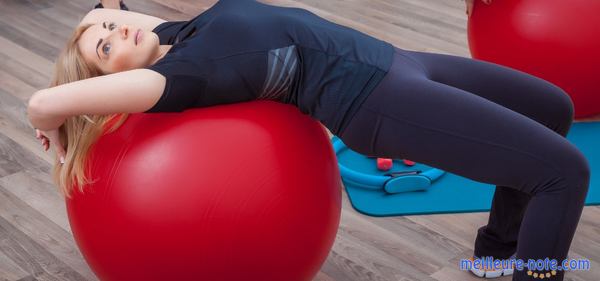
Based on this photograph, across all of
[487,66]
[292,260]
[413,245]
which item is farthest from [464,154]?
[413,245]

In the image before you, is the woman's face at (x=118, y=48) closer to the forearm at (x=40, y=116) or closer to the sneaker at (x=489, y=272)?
the forearm at (x=40, y=116)

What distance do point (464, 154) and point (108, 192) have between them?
2.67 ft

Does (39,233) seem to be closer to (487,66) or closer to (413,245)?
(413,245)

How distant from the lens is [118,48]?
1833 millimetres

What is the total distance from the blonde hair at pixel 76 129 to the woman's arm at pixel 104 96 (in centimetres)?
12

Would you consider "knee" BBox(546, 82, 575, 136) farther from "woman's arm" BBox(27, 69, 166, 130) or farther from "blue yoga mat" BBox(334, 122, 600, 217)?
"woman's arm" BBox(27, 69, 166, 130)

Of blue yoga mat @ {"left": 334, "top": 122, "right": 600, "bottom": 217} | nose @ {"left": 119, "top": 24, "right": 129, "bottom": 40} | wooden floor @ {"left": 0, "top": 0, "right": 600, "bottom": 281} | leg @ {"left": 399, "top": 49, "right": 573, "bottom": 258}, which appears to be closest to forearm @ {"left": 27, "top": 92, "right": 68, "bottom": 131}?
nose @ {"left": 119, "top": 24, "right": 129, "bottom": 40}

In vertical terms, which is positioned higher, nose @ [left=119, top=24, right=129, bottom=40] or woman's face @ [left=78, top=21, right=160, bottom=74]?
nose @ [left=119, top=24, right=129, bottom=40]

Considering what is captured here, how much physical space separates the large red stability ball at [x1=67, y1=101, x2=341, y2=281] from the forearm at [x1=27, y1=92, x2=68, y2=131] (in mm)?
107

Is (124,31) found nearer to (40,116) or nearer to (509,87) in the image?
(40,116)

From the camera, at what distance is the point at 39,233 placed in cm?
241

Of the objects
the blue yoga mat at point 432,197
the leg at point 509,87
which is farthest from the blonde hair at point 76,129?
the blue yoga mat at point 432,197

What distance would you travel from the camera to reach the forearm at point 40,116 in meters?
1.72

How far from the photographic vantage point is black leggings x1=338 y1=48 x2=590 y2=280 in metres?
1.74
